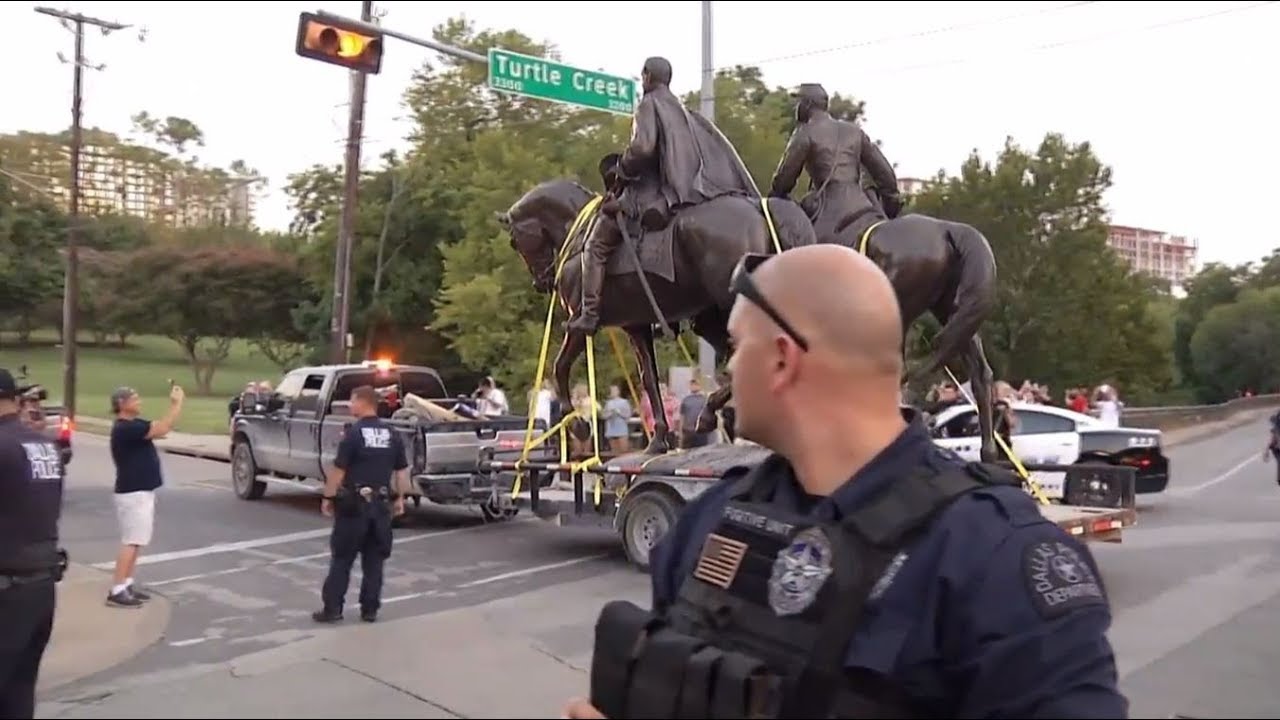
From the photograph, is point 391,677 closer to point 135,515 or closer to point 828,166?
point 135,515

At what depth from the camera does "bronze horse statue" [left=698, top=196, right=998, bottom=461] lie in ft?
31.7

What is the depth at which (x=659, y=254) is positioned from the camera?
10.2m

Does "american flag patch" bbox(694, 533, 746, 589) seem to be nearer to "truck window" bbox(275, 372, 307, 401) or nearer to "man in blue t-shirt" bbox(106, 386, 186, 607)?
"man in blue t-shirt" bbox(106, 386, 186, 607)

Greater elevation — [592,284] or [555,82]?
[555,82]

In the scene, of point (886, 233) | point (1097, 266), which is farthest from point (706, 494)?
point (1097, 266)

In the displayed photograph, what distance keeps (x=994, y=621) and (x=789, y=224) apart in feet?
27.7

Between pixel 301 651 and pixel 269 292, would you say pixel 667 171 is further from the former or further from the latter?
pixel 269 292

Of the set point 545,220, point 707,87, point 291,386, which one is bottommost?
point 291,386

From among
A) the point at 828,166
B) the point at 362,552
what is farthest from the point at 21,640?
the point at 828,166

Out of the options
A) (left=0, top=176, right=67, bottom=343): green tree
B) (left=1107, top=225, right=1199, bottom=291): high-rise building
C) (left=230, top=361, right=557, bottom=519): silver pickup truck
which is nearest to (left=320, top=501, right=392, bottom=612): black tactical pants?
(left=230, top=361, right=557, bottom=519): silver pickup truck

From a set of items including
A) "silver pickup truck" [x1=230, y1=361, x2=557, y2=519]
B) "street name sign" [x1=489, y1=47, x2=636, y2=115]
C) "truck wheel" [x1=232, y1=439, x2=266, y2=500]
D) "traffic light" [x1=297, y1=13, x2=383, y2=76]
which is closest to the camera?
"traffic light" [x1=297, y1=13, x2=383, y2=76]

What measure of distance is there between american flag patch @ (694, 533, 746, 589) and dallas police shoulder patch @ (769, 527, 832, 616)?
96mm

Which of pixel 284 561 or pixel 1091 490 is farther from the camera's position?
pixel 284 561

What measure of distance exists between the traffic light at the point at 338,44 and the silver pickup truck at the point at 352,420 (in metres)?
3.91
